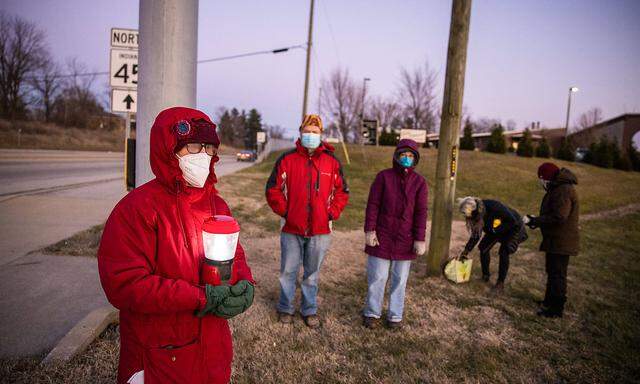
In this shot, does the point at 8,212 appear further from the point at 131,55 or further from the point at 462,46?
the point at 462,46

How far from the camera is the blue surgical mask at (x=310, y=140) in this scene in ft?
12.9

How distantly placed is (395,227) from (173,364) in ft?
9.18

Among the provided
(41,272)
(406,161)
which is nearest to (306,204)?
(406,161)

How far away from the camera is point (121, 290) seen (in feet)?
5.14

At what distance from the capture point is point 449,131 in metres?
5.65

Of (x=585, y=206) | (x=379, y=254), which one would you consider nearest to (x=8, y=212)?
(x=379, y=254)

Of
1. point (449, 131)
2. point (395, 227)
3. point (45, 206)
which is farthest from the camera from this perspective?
point (45, 206)

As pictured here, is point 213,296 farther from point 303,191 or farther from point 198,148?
point 303,191

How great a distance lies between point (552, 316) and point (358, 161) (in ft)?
67.9

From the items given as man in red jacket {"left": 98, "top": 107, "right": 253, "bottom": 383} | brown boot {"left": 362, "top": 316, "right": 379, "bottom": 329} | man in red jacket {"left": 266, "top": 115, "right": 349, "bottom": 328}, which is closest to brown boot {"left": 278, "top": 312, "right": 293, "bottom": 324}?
man in red jacket {"left": 266, "top": 115, "right": 349, "bottom": 328}

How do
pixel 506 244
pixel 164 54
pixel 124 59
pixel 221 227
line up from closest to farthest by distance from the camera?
pixel 221 227 → pixel 164 54 → pixel 506 244 → pixel 124 59

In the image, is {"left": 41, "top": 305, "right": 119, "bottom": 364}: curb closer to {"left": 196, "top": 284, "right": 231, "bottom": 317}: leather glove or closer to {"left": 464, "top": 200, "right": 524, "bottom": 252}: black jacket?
{"left": 196, "top": 284, "right": 231, "bottom": 317}: leather glove

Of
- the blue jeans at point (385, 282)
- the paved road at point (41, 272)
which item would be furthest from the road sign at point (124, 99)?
the blue jeans at point (385, 282)

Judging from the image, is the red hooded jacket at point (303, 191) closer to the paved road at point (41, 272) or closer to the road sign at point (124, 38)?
the paved road at point (41, 272)
